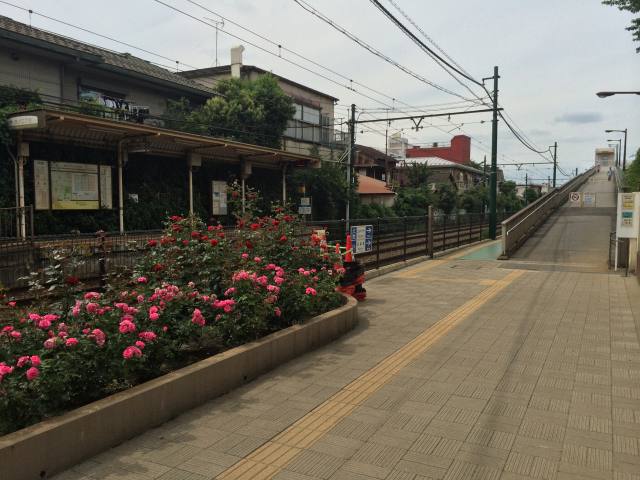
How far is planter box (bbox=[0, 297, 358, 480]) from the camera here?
128 inches

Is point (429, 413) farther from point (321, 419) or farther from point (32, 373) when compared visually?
point (32, 373)

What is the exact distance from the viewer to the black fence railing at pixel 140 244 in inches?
298

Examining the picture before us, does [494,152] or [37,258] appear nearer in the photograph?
[37,258]

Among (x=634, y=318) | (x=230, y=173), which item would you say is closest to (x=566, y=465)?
(x=634, y=318)

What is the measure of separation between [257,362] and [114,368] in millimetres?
1709

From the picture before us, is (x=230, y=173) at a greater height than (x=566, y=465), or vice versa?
(x=230, y=173)

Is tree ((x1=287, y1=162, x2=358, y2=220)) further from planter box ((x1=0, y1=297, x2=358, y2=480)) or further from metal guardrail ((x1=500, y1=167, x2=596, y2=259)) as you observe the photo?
planter box ((x1=0, y1=297, x2=358, y2=480))

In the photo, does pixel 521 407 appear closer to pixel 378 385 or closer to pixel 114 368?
pixel 378 385

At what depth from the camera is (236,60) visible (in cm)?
3027

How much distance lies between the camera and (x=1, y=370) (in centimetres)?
337

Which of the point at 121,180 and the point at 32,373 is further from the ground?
the point at 121,180

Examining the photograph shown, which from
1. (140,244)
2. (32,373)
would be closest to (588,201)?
(140,244)

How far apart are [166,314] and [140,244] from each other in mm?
5946

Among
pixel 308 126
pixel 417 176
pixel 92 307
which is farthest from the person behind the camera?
pixel 417 176
